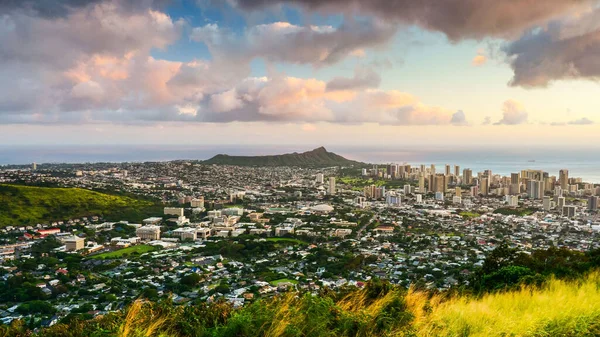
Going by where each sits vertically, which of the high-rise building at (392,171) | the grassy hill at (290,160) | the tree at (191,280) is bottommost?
the tree at (191,280)

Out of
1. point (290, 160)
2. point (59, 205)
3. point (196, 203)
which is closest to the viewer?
point (59, 205)

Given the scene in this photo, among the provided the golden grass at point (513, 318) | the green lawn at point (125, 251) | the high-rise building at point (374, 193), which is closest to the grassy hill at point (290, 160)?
the high-rise building at point (374, 193)

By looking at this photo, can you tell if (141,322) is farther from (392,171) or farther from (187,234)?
(392,171)

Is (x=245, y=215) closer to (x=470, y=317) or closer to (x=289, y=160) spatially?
(x=470, y=317)

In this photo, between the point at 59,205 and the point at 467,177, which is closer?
the point at 59,205

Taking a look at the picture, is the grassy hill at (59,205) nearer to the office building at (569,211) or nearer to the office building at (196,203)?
the office building at (196,203)

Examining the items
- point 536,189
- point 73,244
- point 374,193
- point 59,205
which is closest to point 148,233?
point 73,244
